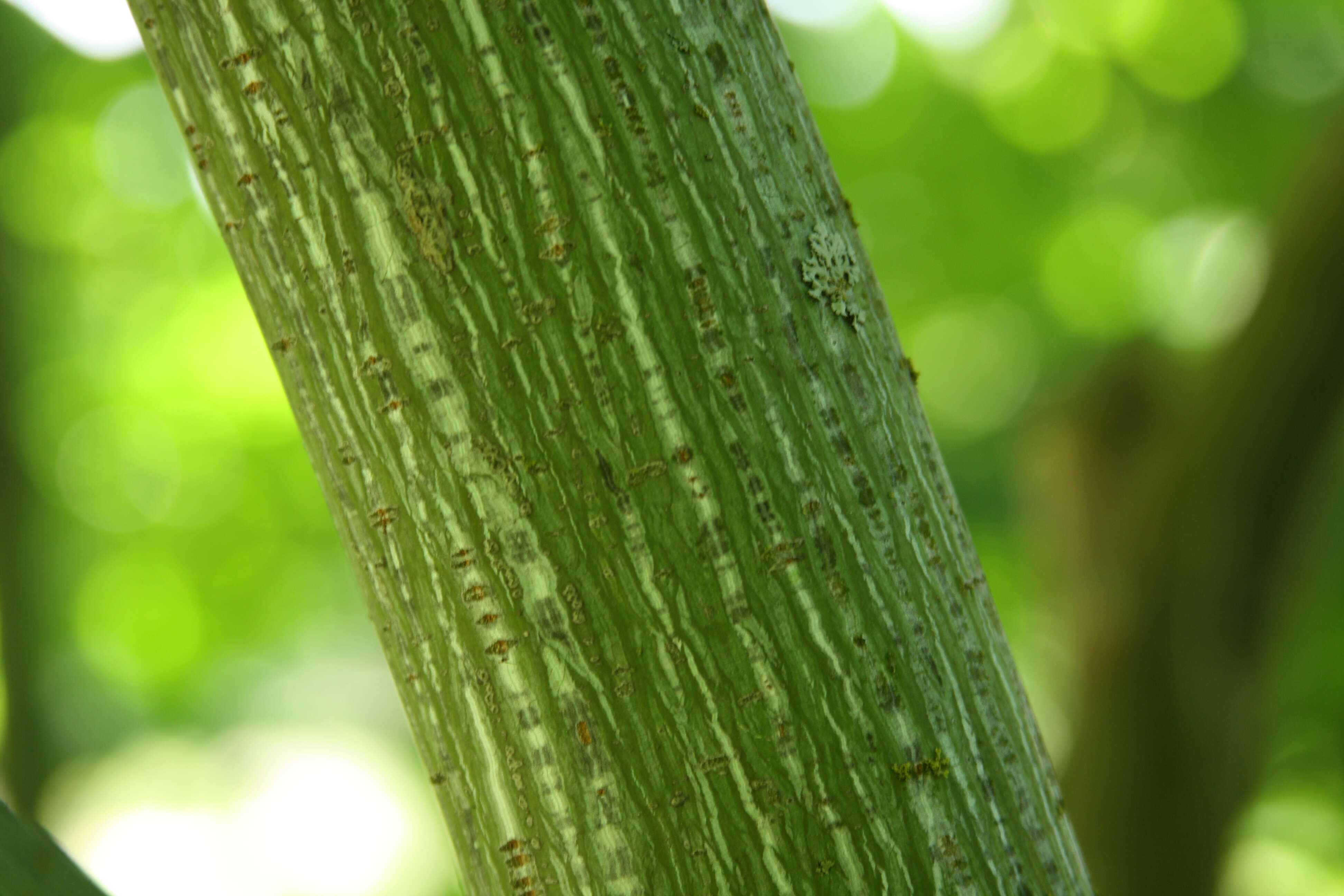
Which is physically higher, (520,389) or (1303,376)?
(1303,376)

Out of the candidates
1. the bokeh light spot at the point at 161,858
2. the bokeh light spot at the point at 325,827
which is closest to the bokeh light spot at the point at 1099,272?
the bokeh light spot at the point at 325,827

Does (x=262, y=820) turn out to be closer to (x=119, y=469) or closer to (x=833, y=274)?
(x=119, y=469)

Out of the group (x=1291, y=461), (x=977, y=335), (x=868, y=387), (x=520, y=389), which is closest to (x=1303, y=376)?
(x=1291, y=461)

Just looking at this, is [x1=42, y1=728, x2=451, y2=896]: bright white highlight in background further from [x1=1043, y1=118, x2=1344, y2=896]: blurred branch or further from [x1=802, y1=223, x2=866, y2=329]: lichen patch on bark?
[x1=802, y1=223, x2=866, y2=329]: lichen patch on bark

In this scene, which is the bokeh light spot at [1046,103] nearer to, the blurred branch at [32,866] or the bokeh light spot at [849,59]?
the bokeh light spot at [849,59]

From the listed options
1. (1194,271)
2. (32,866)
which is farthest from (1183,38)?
(32,866)

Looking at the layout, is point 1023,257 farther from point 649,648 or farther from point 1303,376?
point 649,648
